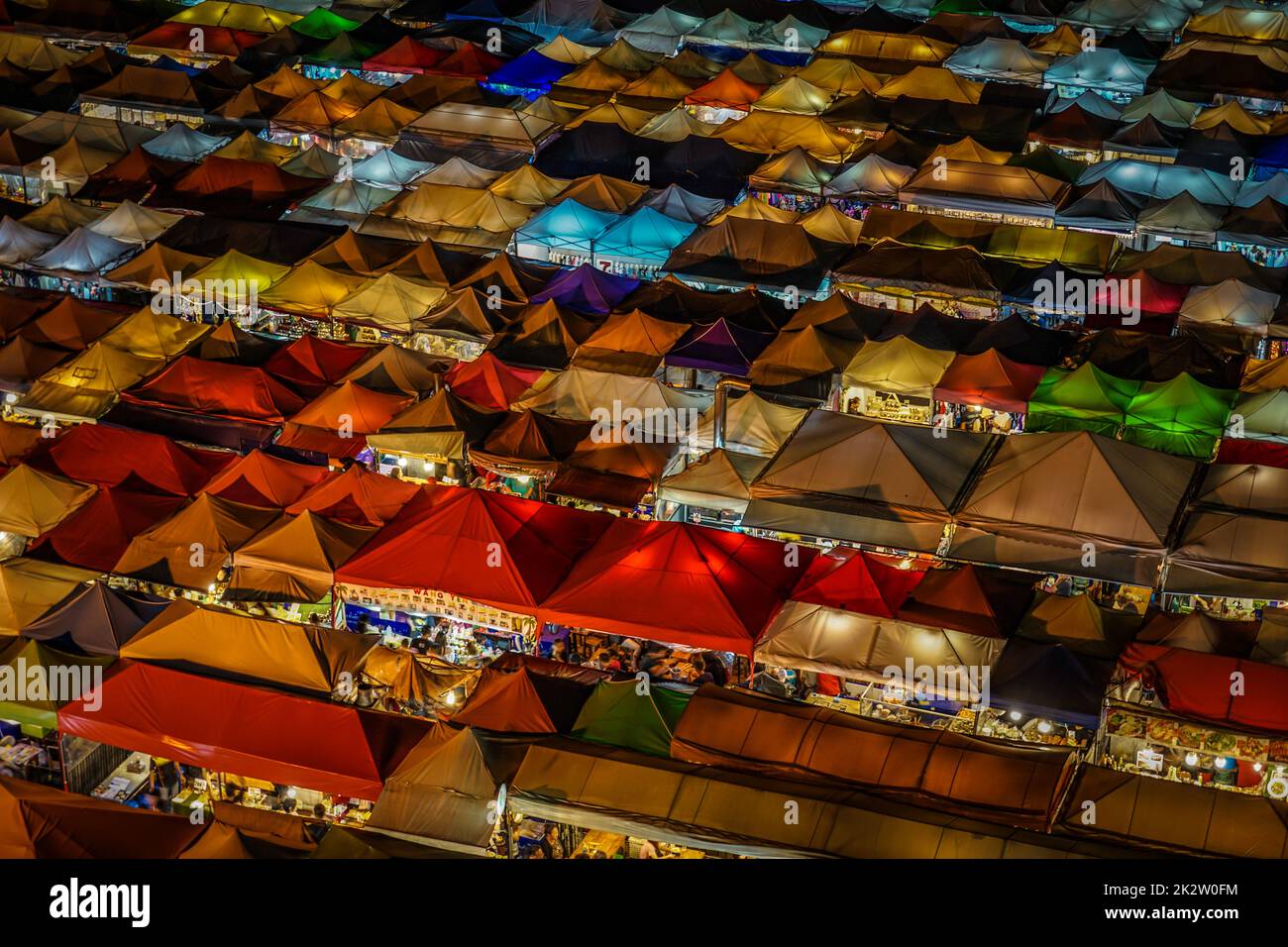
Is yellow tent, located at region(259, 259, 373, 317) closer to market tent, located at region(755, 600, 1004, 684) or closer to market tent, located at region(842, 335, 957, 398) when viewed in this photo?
market tent, located at region(842, 335, 957, 398)

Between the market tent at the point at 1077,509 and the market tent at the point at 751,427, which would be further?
the market tent at the point at 751,427

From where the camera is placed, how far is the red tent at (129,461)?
1773 cm

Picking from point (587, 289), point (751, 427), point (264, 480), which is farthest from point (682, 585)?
point (587, 289)

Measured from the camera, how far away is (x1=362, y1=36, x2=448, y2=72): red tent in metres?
31.6

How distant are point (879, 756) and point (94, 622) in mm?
7773

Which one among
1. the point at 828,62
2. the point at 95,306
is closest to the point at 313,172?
the point at 95,306

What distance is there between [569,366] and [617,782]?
847 centimetres

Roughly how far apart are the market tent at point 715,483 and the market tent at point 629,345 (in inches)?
108

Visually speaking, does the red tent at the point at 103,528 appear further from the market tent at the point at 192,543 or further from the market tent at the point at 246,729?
the market tent at the point at 246,729

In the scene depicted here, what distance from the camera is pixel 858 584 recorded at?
15.1m

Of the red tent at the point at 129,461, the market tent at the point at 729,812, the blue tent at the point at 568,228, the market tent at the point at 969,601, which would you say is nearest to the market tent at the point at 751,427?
the market tent at the point at 969,601

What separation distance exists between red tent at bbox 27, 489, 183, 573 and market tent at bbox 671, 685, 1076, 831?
7025mm

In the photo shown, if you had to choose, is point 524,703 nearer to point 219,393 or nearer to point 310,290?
point 219,393
